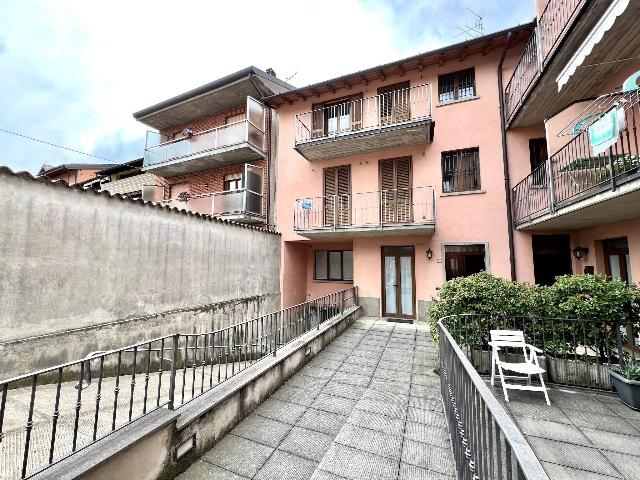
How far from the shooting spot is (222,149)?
12.1m

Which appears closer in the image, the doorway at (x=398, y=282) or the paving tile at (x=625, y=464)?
the paving tile at (x=625, y=464)

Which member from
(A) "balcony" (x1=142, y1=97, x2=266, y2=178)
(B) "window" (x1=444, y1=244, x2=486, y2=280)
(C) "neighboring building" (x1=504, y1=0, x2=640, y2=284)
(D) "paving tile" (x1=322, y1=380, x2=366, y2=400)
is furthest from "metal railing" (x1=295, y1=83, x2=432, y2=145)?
(D) "paving tile" (x1=322, y1=380, x2=366, y2=400)

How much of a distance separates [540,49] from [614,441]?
833 cm

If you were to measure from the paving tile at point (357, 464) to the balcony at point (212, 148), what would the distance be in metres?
11.3

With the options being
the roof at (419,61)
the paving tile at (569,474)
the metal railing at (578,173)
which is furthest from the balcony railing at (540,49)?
the paving tile at (569,474)

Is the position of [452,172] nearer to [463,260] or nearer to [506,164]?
[506,164]

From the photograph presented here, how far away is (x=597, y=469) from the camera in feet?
9.49

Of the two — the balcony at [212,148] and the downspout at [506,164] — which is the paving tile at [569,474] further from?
the balcony at [212,148]

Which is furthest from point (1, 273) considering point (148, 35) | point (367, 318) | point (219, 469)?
point (148, 35)

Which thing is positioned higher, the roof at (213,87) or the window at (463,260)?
the roof at (213,87)

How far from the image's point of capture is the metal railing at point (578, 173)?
4480 millimetres

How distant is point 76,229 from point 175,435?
419cm

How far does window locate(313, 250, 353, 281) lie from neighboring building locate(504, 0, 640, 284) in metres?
6.32

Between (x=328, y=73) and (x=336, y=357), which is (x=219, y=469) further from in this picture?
(x=328, y=73)
